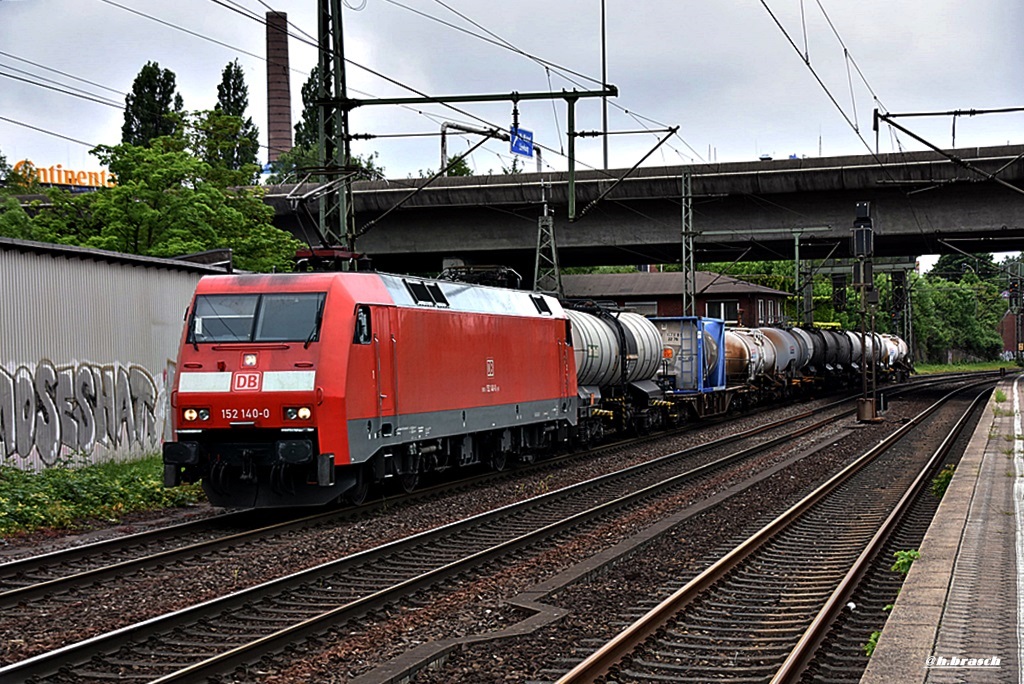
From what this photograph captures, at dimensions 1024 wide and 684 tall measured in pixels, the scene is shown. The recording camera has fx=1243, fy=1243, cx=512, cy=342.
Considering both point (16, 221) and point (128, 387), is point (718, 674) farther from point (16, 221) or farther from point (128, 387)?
point (16, 221)

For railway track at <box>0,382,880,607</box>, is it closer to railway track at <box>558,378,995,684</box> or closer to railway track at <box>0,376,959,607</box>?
railway track at <box>0,376,959,607</box>

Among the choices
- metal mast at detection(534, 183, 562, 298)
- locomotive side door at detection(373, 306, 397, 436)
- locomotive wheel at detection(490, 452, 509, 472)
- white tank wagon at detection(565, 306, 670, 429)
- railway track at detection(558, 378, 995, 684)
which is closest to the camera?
railway track at detection(558, 378, 995, 684)

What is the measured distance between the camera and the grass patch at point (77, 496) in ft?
49.1

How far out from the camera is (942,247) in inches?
1854

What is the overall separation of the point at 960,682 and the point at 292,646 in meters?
4.51

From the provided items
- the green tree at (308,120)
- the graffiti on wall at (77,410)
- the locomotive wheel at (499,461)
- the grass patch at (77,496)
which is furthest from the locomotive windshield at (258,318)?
the green tree at (308,120)

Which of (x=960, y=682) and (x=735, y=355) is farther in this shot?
(x=735, y=355)

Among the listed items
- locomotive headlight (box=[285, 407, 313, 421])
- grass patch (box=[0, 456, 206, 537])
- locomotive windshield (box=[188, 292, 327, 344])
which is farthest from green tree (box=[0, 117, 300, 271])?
locomotive headlight (box=[285, 407, 313, 421])

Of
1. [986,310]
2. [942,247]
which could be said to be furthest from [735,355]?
[986,310]

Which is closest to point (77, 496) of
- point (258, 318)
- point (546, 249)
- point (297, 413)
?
point (258, 318)

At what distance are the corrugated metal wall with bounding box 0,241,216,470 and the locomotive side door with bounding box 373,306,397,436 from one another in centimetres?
593

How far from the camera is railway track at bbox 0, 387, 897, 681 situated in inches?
325

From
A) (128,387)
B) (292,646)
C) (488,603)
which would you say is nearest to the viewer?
(292,646)

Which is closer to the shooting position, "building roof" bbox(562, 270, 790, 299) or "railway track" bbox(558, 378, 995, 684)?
"railway track" bbox(558, 378, 995, 684)
